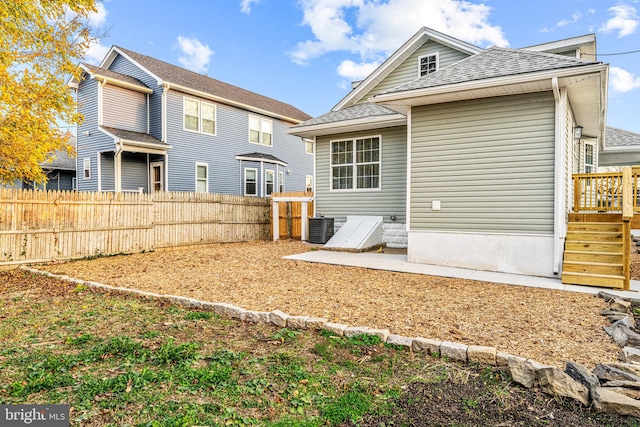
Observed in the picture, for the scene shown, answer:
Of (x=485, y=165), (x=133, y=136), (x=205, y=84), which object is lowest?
(x=485, y=165)

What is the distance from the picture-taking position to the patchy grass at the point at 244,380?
2.24 m

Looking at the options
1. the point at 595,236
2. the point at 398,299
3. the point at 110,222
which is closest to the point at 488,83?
the point at 595,236

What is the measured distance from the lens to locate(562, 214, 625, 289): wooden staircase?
589 centimetres

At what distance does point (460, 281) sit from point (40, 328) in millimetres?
5911

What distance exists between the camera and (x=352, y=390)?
2561 millimetres

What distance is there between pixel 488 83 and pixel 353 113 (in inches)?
196

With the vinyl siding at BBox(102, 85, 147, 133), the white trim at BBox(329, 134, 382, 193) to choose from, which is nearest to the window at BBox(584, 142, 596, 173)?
the white trim at BBox(329, 134, 382, 193)

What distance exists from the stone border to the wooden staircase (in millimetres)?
3915

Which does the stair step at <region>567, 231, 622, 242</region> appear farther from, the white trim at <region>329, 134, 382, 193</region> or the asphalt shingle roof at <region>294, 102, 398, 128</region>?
the asphalt shingle roof at <region>294, 102, 398, 128</region>

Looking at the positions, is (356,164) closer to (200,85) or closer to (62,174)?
(200,85)

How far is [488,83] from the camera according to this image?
6.61 meters

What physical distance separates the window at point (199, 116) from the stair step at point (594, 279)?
1489cm

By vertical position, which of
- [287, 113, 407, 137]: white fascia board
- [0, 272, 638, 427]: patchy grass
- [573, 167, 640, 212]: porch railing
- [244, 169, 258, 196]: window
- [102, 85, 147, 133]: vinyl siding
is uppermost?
[102, 85, 147, 133]: vinyl siding

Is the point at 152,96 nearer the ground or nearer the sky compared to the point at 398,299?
nearer the sky
